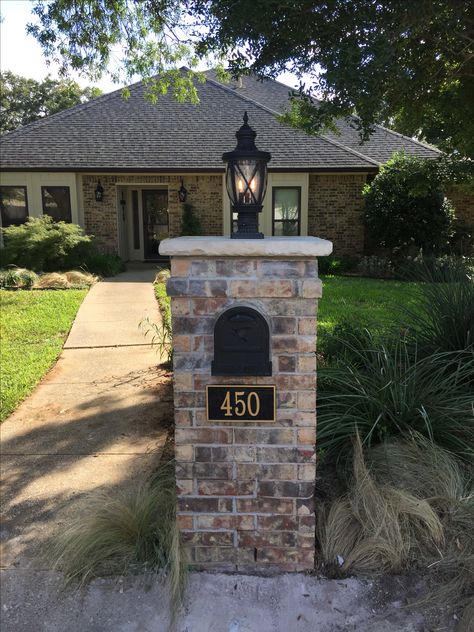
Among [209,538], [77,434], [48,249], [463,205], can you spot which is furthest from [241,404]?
[463,205]

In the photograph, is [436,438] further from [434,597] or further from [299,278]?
[299,278]

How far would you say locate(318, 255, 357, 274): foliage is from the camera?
14336 millimetres

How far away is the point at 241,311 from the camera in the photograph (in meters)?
2.47

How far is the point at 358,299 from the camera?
999 centimetres

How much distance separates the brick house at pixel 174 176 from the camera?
599 inches

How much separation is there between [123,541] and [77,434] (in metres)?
1.91

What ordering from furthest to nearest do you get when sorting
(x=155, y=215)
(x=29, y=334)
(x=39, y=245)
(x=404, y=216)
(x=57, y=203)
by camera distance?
(x=155, y=215)
(x=57, y=203)
(x=404, y=216)
(x=39, y=245)
(x=29, y=334)

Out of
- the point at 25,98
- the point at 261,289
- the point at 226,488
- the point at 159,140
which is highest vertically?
the point at 25,98

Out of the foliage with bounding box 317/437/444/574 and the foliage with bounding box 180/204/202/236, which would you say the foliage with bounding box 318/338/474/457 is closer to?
the foliage with bounding box 317/437/444/574

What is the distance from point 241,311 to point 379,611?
1.48 meters

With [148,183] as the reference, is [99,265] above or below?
below

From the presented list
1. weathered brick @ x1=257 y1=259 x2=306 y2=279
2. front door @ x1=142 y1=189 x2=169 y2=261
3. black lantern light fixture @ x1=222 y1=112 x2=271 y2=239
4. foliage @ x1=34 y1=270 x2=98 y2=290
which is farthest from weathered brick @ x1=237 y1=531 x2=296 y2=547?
front door @ x1=142 y1=189 x2=169 y2=261

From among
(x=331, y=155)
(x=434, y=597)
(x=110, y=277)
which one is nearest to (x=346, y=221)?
(x=331, y=155)

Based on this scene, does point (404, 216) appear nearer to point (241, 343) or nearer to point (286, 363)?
point (286, 363)
